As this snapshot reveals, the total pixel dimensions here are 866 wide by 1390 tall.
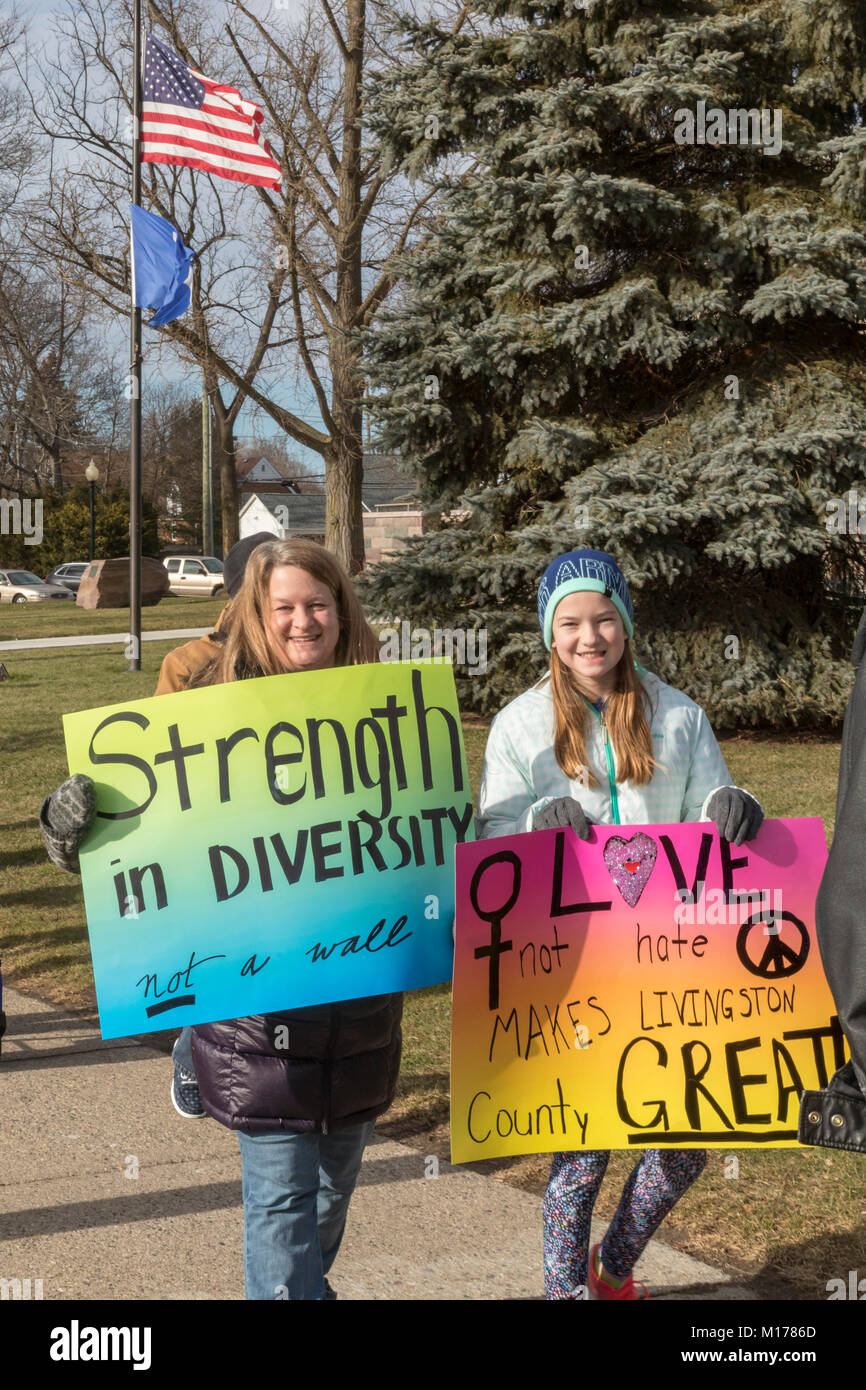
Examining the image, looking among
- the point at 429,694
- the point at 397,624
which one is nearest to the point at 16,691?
the point at 397,624

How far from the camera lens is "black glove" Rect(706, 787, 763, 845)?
2746 mm

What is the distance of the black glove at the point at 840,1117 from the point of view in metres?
1.97

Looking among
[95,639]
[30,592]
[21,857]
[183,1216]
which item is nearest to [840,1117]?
[183,1216]

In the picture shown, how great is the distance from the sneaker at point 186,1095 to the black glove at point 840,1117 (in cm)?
270

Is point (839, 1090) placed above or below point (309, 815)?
below

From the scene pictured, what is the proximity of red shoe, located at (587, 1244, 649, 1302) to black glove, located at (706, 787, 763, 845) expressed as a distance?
1.11 m

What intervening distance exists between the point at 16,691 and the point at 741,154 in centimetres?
1080

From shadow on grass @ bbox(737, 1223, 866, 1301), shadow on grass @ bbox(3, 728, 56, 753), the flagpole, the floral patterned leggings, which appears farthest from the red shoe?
the flagpole

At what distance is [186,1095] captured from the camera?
429 centimetres

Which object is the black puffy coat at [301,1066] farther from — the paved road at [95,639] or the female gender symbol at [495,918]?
the paved road at [95,639]

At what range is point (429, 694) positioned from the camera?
9.71ft

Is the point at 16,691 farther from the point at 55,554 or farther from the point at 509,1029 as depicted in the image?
the point at 55,554

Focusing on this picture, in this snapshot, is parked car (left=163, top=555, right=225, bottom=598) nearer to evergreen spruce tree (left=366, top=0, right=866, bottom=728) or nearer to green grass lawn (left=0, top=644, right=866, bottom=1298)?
green grass lawn (left=0, top=644, right=866, bottom=1298)

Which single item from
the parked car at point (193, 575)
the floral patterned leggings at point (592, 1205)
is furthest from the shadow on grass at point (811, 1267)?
the parked car at point (193, 575)
